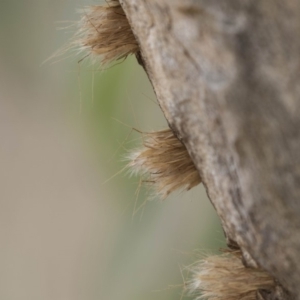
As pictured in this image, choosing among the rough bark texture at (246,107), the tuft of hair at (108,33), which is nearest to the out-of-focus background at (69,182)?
the tuft of hair at (108,33)

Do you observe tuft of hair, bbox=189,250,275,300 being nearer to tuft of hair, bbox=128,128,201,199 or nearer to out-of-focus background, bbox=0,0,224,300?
tuft of hair, bbox=128,128,201,199

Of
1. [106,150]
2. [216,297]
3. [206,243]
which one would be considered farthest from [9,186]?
[216,297]

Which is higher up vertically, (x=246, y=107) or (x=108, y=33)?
(x=108, y=33)

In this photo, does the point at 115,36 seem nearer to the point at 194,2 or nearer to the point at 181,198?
the point at 194,2

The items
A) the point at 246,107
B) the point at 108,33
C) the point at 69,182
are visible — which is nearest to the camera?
the point at 246,107

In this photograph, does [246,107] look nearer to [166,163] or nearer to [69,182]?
[166,163]

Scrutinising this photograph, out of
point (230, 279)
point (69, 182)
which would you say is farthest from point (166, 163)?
point (69, 182)

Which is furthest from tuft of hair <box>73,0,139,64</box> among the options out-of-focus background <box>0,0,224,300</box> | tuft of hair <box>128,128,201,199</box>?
out-of-focus background <box>0,0,224,300</box>

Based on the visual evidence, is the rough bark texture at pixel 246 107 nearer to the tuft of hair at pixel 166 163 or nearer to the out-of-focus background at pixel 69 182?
the tuft of hair at pixel 166 163
